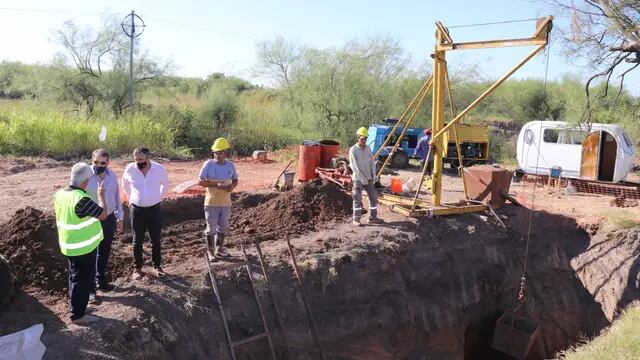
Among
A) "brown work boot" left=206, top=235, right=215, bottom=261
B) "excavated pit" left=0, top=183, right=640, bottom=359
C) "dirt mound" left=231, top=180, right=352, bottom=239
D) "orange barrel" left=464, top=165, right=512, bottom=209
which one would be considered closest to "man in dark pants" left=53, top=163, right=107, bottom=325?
"excavated pit" left=0, top=183, right=640, bottom=359

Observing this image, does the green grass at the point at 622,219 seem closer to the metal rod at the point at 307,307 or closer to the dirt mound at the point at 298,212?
the dirt mound at the point at 298,212

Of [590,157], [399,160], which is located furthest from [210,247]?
[590,157]

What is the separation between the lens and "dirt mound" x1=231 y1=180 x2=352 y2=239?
9.84 metres

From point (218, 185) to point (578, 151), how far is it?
12.9 metres

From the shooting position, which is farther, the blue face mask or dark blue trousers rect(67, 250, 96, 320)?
the blue face mask

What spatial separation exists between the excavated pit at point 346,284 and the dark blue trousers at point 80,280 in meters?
0.26

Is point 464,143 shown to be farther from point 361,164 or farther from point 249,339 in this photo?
point 249,339

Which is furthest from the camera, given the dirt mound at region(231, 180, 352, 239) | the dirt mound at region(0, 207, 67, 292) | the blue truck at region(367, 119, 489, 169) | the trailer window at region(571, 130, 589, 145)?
the blue truck at region(367, 119, 489, 169)

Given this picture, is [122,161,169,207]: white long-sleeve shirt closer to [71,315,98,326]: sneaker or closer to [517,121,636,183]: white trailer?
[71,315,98,326]: sneaker

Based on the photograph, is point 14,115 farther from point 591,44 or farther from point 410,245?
point 591,44

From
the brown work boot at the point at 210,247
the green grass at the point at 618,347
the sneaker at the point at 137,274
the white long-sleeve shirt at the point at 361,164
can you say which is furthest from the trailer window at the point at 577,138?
the sneaker at the point at 137,274

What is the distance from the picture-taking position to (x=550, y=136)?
1664 cm

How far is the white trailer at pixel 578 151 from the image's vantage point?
604 inches

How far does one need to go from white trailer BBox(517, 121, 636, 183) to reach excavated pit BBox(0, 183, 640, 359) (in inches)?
209
